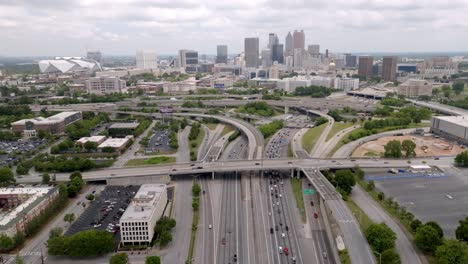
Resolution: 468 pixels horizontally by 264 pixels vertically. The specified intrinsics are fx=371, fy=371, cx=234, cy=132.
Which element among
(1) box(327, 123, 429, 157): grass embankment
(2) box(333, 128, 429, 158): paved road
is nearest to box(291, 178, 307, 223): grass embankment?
(2) box(333, 128, 429, 158): paved road

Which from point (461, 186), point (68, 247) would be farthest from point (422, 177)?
point (68, 247)

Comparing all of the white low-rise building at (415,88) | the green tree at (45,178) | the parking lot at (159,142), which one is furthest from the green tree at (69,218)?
the white low-rise building at (415,88)

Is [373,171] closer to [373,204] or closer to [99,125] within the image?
[373,204]

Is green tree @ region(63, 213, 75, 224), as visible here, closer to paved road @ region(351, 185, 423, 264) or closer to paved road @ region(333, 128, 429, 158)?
paved road @ region(351, 185, 423, 264)

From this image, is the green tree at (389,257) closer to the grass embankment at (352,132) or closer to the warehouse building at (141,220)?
the warehouse building at (141,220)

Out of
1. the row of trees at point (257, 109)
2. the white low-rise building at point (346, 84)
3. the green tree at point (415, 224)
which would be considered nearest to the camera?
the green tree at point (415, 224)
